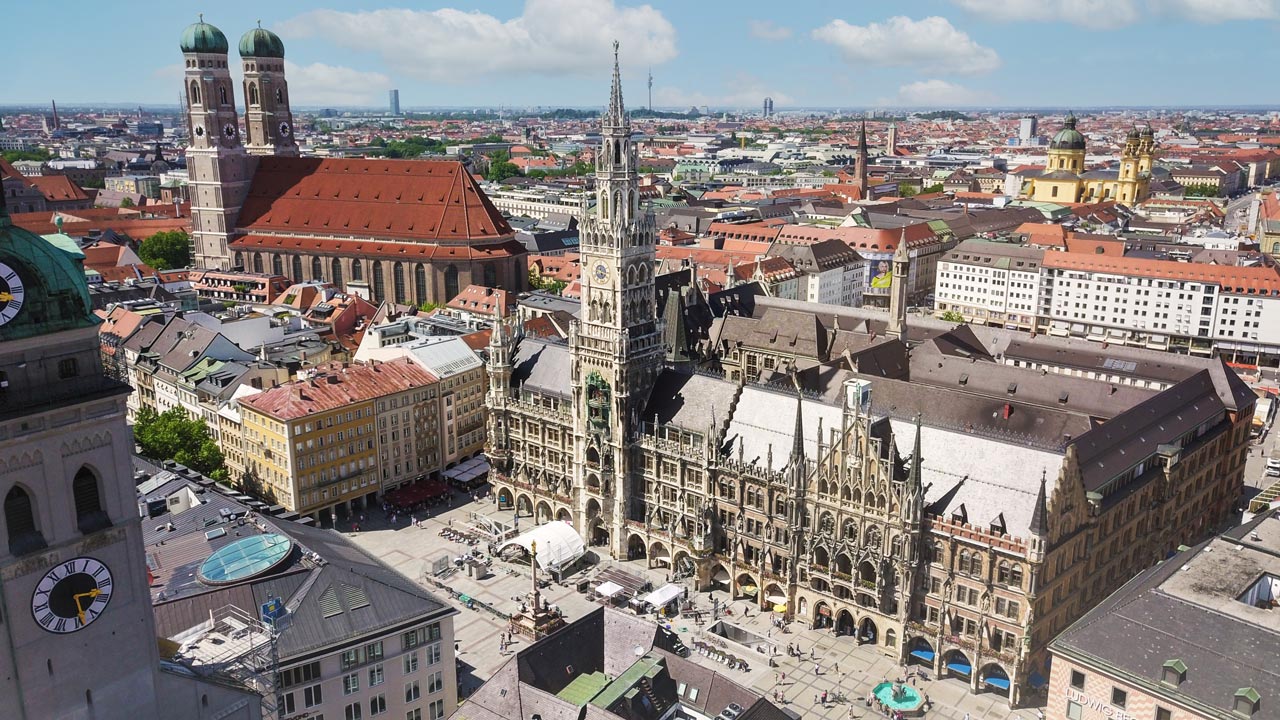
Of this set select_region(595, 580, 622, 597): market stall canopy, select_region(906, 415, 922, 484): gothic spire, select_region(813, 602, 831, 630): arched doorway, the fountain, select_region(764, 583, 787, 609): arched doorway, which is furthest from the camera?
select_region(595, 580, 622, 597): market stall canopy

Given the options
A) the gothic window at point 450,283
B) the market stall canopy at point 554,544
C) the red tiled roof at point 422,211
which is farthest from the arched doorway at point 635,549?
the red tiled roof at point 422,211

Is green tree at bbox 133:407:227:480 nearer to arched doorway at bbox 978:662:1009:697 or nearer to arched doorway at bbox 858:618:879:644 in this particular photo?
arched doorway at bbox 858:618:879:644

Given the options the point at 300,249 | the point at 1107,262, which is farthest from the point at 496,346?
the point at 1107,262

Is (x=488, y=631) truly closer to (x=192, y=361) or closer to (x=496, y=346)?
(x=496, y=346)

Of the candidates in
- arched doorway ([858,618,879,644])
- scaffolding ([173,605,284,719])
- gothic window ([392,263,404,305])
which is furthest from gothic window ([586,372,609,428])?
gothic window ([392,263,404,305])

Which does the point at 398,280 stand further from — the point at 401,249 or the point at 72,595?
the point at 72,595

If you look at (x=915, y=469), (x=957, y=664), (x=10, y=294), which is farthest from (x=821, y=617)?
(x=10, y=294)
